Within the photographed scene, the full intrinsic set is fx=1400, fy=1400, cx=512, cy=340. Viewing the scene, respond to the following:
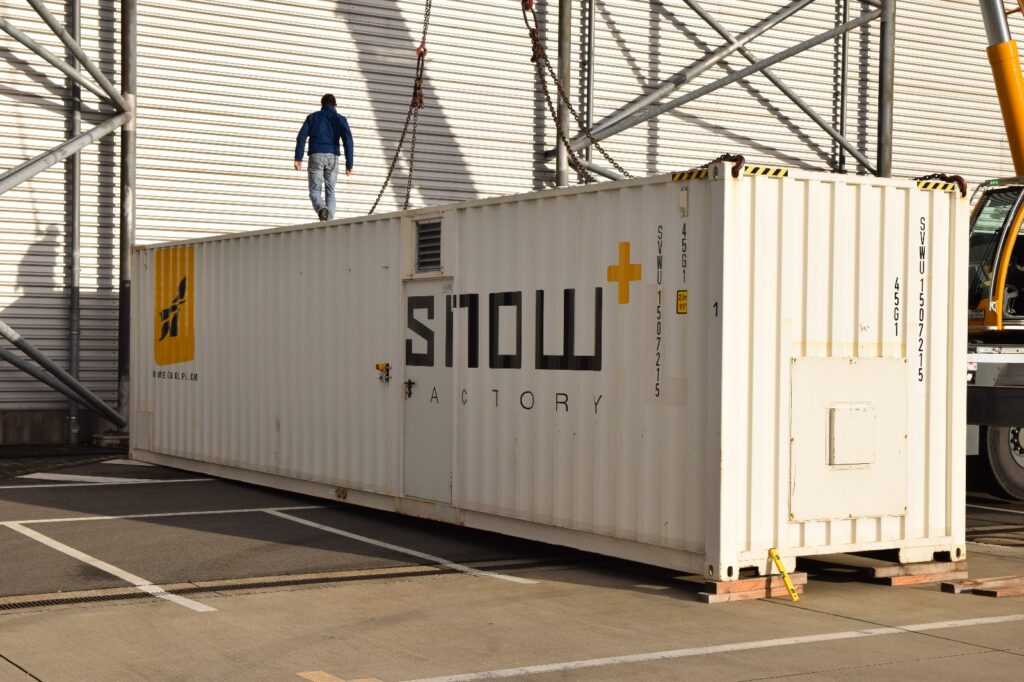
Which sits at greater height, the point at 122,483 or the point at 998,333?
the point at 998,333

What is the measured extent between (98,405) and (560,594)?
12.0m

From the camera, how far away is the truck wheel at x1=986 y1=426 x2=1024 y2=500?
15875 millimetres

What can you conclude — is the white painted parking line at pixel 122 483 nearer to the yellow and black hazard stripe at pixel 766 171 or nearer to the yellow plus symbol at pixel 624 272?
the yellow plus symbol at pixel 624 272

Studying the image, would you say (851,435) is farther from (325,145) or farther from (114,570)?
(325,145)

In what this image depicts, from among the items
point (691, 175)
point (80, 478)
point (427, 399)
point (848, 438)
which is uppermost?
point (691, 175)

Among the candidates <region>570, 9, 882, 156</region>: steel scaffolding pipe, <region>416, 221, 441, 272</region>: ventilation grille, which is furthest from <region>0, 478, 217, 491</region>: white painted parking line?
<region>570, 9, 882, 156</region>: steel scaffolding pipe

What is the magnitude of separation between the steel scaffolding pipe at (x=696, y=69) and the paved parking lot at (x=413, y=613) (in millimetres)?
12081

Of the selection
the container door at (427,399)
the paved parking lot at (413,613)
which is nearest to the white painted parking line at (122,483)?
the paved parking lot at (413,613)

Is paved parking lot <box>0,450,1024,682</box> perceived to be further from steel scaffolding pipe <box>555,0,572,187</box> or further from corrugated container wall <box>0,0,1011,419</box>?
steel scaffolding pipe <box>555,0,572,187</box>

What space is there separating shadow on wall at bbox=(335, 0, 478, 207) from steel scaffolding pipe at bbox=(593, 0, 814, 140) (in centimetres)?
251

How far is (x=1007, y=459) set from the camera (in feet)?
52.5

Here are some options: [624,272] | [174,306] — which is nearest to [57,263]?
[174,306]

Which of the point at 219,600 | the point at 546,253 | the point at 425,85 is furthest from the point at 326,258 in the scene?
the point at 425,85

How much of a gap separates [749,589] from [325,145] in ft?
35.6
